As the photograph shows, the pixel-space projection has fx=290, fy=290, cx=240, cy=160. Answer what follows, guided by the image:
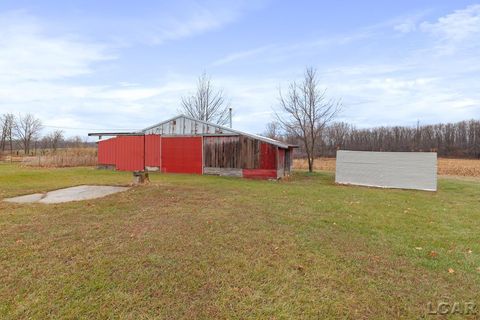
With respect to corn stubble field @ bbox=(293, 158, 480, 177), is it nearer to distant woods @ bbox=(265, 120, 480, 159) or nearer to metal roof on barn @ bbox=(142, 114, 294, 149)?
metal roof on barn @ bbox=(142, 114, 294, 149)

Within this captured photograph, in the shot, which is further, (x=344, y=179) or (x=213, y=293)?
(x=344, y=179)

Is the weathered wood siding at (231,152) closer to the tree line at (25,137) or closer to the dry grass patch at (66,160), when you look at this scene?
the dry grass patch at (66,160)

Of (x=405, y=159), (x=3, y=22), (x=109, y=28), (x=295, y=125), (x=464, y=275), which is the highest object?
(x=109, y=28)

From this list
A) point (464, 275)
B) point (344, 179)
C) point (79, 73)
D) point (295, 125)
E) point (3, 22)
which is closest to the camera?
point (464, 275)

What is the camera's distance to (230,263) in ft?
12.0

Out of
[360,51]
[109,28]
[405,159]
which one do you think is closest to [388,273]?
[405,159]

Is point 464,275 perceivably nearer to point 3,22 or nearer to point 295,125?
point 3,22

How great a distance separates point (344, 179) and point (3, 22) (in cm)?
1497

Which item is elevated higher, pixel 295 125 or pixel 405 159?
pixel 295 125

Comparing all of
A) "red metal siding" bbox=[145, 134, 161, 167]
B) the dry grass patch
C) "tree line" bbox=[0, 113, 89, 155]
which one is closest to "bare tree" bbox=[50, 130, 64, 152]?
"tree line" bbox=[0, 113, 89, 155]

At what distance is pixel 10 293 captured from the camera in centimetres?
282

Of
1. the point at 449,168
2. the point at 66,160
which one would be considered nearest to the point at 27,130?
the point at 66,160

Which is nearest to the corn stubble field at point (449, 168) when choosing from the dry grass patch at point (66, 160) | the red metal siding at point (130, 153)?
the red metal siding at point (130, 153)

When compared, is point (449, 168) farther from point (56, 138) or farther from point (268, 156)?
point (56, 138)
